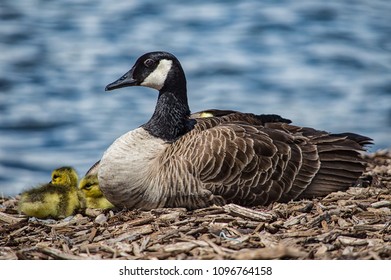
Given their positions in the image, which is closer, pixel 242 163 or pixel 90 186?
pixel 242 163

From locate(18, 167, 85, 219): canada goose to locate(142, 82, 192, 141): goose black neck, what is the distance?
888 millimetres

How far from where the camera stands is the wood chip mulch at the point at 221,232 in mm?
5312

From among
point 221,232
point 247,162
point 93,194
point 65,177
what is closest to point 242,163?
point 247,162

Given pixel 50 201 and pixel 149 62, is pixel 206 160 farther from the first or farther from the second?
pixel 50 201

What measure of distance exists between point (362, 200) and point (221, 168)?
118cm

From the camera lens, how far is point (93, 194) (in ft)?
22.9

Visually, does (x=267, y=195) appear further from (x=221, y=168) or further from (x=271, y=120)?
(x=271, y=120)

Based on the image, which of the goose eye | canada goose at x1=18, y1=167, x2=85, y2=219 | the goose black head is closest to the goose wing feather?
the goose black head

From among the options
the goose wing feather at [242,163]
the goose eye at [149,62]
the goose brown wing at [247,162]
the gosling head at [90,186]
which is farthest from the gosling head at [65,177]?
the goose eye at [149,62]

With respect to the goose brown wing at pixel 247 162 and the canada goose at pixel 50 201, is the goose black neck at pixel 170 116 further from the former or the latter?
the canada goose at pixel 50 201

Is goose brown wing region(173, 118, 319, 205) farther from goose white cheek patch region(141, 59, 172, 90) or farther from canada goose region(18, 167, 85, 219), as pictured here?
canada goose region(18, 167, 85, 219)

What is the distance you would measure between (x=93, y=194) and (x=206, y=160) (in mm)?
1127

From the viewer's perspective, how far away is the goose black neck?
694cm

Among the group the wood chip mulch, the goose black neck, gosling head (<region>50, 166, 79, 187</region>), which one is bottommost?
the wood chip mulch
